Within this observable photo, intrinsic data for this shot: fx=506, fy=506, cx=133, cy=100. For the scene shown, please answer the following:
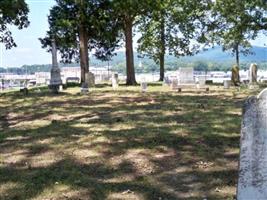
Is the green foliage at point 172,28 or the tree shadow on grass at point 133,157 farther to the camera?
the green foliage at point 172,28

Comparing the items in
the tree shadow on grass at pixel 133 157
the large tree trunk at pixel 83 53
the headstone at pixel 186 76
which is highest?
the large tree trunk at pixel 83 53

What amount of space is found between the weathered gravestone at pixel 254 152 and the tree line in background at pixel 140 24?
95.2 ft

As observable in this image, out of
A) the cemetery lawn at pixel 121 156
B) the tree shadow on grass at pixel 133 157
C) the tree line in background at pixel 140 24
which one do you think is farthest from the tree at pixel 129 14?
the tree shadow on grass at pixel 133 157

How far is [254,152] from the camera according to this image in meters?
4.08

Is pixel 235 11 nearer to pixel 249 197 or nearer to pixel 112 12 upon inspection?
pixel 112 12

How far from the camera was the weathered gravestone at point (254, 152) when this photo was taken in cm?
404

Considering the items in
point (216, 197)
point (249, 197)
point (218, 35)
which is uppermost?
point (218, 35)

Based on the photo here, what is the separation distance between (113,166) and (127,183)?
0.83m

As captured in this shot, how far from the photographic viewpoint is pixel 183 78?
92.8ft

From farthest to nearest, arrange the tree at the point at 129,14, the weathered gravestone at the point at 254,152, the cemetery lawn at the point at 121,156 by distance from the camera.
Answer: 1. the tree at the point at 129,14
2. the cemetery lawn at the point at 121,156
3. the weathered gravestone at the point at 254,152

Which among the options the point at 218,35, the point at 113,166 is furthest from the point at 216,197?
the point at 218,35

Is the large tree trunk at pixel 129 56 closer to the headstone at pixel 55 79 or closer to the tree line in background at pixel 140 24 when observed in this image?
the tree line in background at pixel 140 24

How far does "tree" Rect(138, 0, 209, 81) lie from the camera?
48.7m

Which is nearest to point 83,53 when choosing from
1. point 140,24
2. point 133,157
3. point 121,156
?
point 140,24
